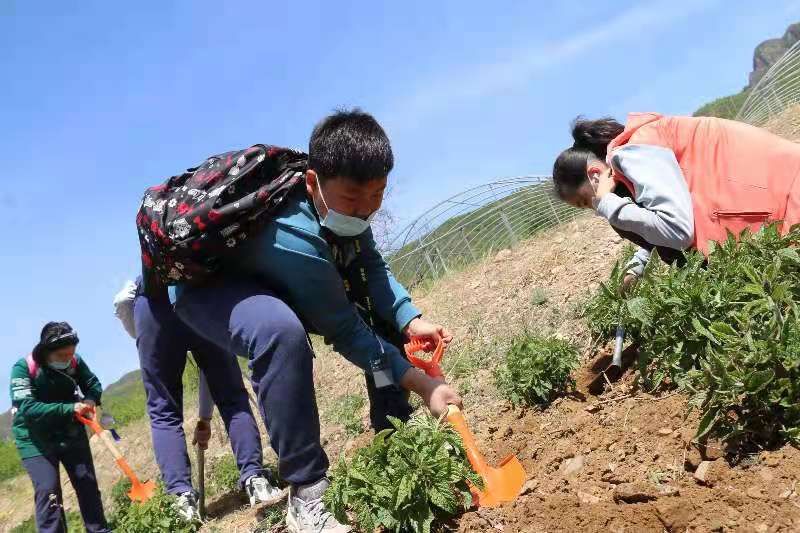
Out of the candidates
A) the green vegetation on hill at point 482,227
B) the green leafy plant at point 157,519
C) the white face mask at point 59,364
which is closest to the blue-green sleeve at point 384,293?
the green leafy plant at point 157,519

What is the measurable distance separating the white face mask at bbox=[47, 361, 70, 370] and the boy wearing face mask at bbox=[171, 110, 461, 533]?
10.1 feet

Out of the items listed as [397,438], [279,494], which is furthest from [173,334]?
[397,438]

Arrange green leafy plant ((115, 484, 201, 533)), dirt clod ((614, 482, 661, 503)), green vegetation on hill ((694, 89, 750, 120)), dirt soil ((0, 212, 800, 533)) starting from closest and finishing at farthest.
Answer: dirt soil ((0, 212, 800, 533)) < dirt clod ((614, 482, 661, 503)) < green leafy plant ((115, 484, 201, 533)) < green vegetation on hill ((694, 89, 750, 120))

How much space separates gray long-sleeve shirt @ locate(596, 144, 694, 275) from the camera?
8.20 feet

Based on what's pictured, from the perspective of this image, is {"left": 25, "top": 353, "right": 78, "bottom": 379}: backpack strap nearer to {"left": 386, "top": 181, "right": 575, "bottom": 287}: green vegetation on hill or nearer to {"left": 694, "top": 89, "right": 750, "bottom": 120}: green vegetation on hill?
{"left": 386, "top": 181, "right": 575, "bottom": 287}: green vegetation on hill

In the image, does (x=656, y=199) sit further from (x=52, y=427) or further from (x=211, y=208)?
(x=52, y=427)

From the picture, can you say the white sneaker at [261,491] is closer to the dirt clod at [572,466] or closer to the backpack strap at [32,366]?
the dirt clod at [572,466]

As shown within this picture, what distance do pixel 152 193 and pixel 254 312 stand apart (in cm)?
65

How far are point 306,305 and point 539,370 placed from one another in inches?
43.4

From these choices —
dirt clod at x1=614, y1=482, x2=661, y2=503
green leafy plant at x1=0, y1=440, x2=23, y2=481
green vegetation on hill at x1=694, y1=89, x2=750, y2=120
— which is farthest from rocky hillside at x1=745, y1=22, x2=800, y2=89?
dirt clod at x1=614, y1=482, x2=661, y2=503

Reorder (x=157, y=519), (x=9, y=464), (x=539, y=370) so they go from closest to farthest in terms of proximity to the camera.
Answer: (x=539, y=370) < (x=157, y=519) < (x=9, y=464)

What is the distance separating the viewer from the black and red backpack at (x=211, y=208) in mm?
2301

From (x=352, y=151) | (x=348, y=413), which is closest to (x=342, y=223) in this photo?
(x=352, y=151)

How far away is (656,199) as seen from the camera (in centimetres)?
252
